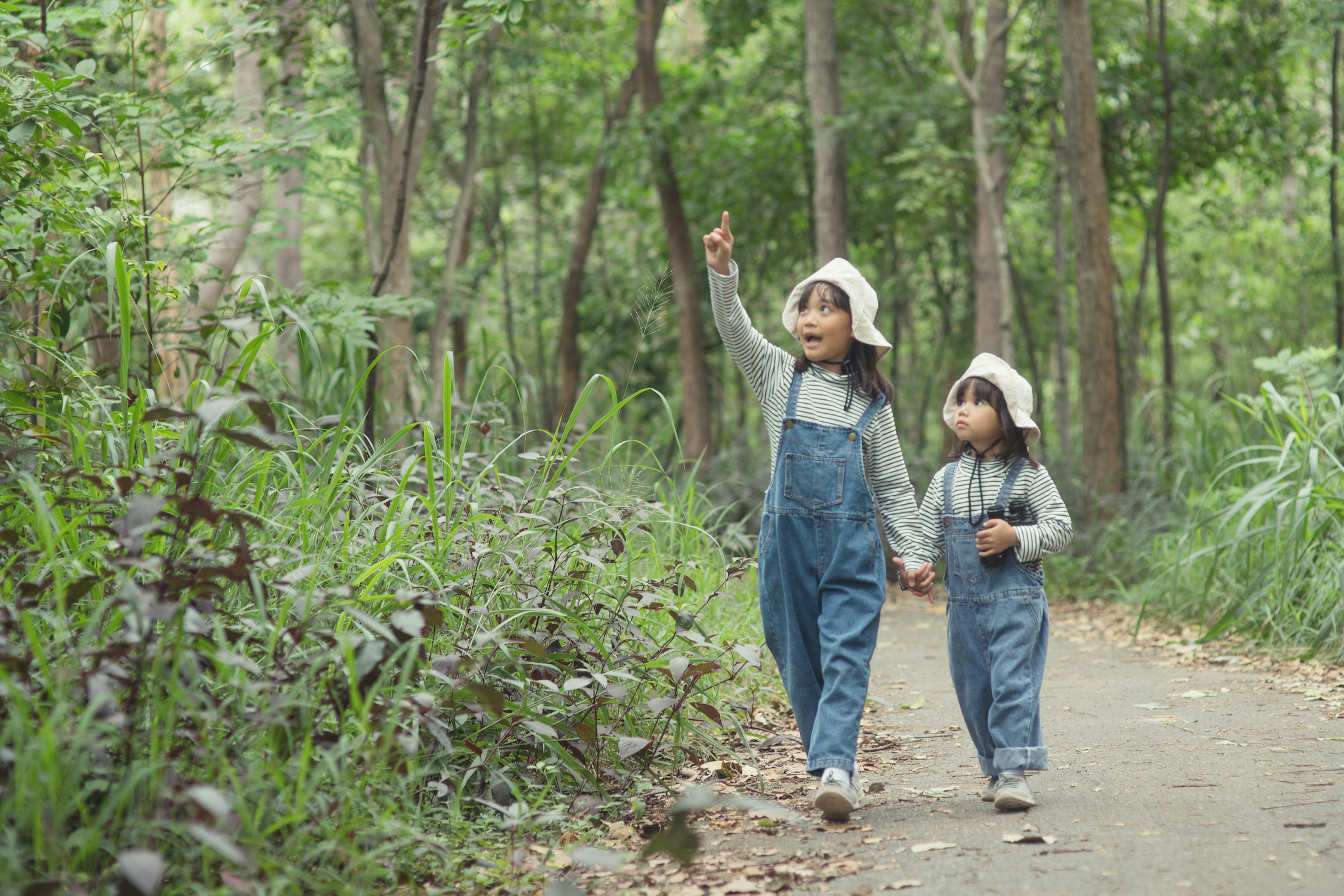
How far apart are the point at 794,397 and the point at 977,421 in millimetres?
555

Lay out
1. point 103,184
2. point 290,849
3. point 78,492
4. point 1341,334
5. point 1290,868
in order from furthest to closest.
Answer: point 1341,334 < point 103,184 < point 78,492 < point 1290,868 < point 290,849

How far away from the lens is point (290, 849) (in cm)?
209

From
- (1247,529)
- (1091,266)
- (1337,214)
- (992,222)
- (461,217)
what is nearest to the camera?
(1247,529)

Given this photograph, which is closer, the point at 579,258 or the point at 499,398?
the point at 499,398

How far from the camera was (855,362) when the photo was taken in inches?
127

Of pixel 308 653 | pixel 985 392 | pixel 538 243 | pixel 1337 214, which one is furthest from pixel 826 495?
pixel 538 243

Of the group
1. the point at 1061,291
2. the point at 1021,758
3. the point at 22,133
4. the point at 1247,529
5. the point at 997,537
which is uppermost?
the point at 22,133

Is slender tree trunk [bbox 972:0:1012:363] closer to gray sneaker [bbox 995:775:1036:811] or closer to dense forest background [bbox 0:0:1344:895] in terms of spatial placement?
dense forest background [bbox 0:0:1344:895]

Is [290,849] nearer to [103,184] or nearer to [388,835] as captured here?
[388,835]

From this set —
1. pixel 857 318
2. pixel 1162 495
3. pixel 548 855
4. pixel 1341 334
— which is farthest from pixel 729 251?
pixel 1341 334

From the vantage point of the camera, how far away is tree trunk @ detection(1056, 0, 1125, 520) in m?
8.19

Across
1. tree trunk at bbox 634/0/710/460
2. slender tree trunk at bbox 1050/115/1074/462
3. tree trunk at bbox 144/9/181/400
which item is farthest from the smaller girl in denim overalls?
tree trunk at bbox 634/0/710/460

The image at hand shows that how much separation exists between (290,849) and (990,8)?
31.1 feet

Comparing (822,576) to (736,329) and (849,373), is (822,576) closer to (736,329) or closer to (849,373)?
(849,373)
